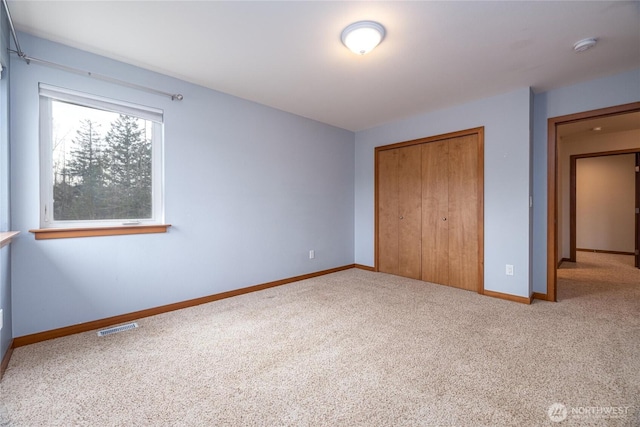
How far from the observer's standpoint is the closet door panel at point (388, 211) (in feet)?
14.1

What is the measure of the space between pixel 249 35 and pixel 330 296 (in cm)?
267

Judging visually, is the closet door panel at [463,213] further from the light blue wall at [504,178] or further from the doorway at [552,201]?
the doorway at [552,201]

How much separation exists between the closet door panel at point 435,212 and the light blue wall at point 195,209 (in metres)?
1.28

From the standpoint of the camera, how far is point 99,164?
2.47 meters

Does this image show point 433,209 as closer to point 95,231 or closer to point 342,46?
point 342,46

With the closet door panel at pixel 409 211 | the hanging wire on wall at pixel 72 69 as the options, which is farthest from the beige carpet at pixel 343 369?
the hanging wire on wall at pixel 72 69

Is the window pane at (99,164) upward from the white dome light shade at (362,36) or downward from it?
downward

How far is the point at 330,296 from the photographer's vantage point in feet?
10.8

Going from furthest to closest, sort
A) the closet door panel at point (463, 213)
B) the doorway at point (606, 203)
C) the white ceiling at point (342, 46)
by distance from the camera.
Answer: the doorway at point (606, 203) → the closet door panel at point (463, 213) → the white ceiling at point (342, 46)

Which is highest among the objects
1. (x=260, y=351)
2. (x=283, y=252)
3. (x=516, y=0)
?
(x=516, y=0)

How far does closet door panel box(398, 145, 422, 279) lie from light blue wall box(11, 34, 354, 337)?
2.98ft

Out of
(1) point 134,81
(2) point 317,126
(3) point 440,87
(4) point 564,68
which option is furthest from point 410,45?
(1) point 134,81

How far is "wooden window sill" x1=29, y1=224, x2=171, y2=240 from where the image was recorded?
216 cm

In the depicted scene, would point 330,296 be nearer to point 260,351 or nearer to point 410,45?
point 260,351
